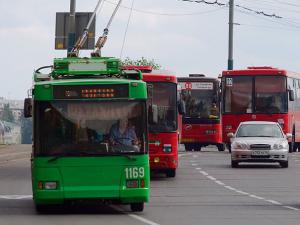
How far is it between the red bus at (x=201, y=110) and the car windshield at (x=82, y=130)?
115 feet

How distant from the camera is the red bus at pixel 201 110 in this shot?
2183 inches

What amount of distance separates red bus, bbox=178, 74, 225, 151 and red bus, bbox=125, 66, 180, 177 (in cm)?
2557

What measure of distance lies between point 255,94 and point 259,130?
11.1 meters

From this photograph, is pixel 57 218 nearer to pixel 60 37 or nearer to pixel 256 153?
pixel 256 153

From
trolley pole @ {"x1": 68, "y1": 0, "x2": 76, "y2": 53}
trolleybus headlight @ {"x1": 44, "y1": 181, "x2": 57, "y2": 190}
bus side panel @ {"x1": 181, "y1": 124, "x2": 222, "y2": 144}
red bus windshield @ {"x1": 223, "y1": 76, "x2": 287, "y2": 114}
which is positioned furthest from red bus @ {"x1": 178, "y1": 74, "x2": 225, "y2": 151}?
trolleybus headlight @ {"x1": 44, "y1": 181, "x2": 57, "y2": 190}

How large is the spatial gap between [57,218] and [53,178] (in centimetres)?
83

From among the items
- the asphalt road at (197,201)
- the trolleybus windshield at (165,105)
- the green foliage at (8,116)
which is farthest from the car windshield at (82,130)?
the green foliage at (8,116)

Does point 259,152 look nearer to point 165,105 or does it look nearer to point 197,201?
point 165,105

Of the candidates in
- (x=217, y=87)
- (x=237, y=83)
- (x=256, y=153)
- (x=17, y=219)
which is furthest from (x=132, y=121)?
(x=217, y=87)

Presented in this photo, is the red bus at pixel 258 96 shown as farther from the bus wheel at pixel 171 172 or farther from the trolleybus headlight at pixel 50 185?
the trolleybus headlight at pixel 50 185

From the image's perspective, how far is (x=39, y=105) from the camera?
20203 millimetres

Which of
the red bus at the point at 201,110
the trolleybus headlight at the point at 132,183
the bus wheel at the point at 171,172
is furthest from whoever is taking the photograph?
the red bus at the point at 201,110

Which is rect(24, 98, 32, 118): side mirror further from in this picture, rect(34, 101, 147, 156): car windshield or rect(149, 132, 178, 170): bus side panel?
rect(149, 132, 178, 170): bus side panel

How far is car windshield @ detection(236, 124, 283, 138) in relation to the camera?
3903cm
